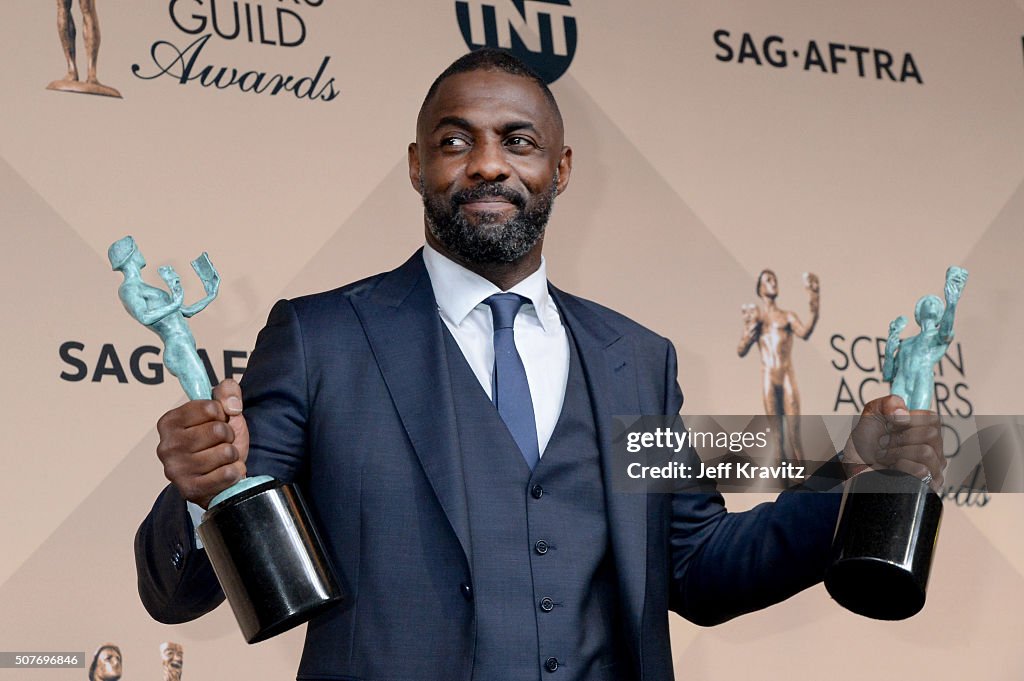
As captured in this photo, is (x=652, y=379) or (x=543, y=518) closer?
(x=543, y=518)

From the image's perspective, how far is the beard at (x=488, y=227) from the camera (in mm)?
1927

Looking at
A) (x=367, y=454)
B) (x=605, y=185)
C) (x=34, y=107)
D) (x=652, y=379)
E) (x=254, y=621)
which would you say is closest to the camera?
(x=254, y=621)

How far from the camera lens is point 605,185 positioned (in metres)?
3.23

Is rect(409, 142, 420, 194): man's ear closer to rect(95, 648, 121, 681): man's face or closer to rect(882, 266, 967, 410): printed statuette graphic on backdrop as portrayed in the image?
rect(882, 266, 967, 410): printed statuette graphic on backdrop

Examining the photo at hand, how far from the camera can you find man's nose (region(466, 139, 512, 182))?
191cm

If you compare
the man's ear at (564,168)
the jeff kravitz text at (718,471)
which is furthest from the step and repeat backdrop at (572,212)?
the man's ear at (564,168)

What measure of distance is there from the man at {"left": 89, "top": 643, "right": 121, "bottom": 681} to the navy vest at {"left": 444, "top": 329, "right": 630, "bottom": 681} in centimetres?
114

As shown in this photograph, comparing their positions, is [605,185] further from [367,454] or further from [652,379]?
[367,454]

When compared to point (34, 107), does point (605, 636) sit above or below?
below

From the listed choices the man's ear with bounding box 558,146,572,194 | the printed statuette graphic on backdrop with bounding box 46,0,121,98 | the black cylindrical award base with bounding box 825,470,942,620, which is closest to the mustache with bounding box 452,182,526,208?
the man's ear with bounding box 558,146,572,194

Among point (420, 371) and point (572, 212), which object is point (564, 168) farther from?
point (572, 212)

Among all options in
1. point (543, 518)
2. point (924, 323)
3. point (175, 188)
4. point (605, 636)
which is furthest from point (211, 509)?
point (175, 188)

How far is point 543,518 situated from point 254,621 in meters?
0.43

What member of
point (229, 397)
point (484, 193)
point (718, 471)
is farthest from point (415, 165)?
point (718, 471)
